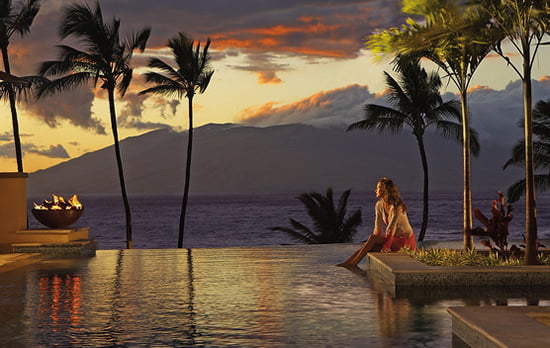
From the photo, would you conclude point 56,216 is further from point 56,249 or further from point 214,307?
point 214,307

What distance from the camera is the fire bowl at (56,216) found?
1625 cm

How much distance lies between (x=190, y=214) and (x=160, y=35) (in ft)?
249

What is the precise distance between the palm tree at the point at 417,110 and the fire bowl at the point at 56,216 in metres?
13.1

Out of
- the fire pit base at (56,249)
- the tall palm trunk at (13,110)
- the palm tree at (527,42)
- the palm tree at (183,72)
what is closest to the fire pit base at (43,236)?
the fire pit base at (56,249)

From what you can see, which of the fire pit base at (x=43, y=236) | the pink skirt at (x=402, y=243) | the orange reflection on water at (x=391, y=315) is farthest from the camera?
the fire pit base at (x=43, y=236)

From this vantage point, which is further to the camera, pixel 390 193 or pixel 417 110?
pixel 417 110

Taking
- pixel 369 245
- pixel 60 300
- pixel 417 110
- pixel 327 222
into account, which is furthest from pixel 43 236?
pixel 417 110

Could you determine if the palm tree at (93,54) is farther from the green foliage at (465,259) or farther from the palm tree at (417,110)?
the green foliage at (465,259)

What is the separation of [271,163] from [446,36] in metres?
119

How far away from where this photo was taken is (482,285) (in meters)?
10.3

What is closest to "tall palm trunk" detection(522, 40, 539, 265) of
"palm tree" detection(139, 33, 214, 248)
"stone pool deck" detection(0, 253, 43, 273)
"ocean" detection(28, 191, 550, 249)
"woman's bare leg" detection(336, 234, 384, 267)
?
"woman's bare leg" detection(336, 234, 384, 267)

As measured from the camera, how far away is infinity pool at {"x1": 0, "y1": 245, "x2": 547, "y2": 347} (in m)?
7.06

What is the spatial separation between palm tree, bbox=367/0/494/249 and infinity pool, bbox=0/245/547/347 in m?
3.22

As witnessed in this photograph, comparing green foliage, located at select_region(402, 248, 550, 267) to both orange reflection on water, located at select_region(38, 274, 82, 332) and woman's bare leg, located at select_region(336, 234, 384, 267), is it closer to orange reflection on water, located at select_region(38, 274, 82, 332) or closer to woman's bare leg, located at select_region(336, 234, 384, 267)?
woman's bare leg, located at select_region(336, 234, 384, 267)
